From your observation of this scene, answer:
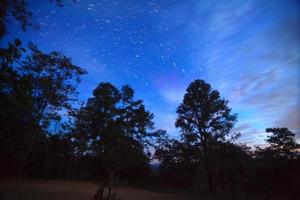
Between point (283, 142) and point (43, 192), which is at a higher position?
point (283, 142)

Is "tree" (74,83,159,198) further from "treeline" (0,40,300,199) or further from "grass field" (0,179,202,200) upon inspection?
"grass field" (0,179,202,200)

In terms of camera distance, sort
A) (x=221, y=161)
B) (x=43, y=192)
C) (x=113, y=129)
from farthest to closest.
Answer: (x=113, y=129), (x=221, y=161), (x=43, y=192)

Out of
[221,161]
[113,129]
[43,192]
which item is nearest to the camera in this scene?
[43,192]

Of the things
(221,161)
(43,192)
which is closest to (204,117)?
(221,161)

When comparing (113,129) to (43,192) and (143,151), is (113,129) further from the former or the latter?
(43,192)

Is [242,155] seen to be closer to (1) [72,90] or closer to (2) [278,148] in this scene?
(2) [278,148]

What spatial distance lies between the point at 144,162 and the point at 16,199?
83.3 feet

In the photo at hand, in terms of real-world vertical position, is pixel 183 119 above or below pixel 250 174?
above

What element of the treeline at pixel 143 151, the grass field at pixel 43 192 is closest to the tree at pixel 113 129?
the treeline at pixel 143 151

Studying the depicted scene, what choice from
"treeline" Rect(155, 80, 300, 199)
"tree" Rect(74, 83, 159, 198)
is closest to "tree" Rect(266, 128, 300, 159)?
"treeline" Rect(155, 80, 300, 199)

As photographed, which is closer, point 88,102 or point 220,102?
point 220,102

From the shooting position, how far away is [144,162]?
111 feet

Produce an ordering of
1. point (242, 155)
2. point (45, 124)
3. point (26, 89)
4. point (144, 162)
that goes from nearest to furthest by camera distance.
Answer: point (26, 89)
point (45, 124)
point (242, 155)
point (144, 162)

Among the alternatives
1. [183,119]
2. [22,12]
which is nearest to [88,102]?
[183,119]
